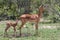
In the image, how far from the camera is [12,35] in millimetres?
10188

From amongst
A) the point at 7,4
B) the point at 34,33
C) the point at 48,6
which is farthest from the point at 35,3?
the point at 34,33

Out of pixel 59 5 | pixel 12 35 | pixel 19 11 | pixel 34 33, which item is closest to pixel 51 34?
pixel 34 33

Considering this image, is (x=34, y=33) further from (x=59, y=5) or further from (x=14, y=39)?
(x=59, y=5)

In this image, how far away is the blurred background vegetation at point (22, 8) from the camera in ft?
51.7

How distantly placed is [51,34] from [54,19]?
4469 millimetres

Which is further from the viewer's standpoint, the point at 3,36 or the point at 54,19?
the point at 54,19

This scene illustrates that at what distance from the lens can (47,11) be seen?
53.7 ft

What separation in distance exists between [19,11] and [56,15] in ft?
8.28

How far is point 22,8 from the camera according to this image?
16.2 metres

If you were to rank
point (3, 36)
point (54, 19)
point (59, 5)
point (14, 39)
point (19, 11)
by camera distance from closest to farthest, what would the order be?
point (14, 39)
point (3, 36)
point (54, 19)
point (19, 11)
point (59, 5)

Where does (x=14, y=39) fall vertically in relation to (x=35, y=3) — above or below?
below

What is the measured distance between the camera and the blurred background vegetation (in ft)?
51.7

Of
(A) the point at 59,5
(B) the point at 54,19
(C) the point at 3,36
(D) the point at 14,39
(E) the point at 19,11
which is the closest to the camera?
(D) the point at 14,39

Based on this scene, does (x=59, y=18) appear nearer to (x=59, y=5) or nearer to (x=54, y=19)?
(x=54, y=19)
